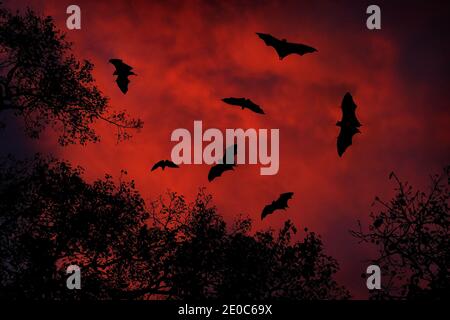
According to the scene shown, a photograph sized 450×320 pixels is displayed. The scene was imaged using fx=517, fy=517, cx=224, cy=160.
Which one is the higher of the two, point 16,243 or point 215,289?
point 16,243

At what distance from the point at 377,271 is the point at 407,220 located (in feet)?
6.44

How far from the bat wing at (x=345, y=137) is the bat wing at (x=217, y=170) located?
3.17 m

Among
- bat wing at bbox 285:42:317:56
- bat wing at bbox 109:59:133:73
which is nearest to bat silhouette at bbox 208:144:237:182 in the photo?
bat wing at bbox 285:42:317:56

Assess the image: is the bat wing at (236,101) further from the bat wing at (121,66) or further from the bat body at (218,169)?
the bat wing at (121,66)

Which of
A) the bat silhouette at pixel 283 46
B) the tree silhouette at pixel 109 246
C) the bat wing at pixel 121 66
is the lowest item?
the tree silhouette at pixel 109 246

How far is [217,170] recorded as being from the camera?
47.6ft

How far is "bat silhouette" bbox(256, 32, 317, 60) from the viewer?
1288 cm

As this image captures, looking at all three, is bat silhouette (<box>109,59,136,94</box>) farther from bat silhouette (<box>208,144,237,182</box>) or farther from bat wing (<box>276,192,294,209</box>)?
bat wing (<box>276,192,294,209</box>)

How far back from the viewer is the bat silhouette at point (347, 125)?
41.7 ft

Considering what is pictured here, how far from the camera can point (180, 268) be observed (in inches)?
730

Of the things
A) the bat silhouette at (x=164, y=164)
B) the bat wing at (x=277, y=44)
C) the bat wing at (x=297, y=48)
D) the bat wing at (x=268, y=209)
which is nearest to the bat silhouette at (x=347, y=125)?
the bat wing at (x=297, y=48)
